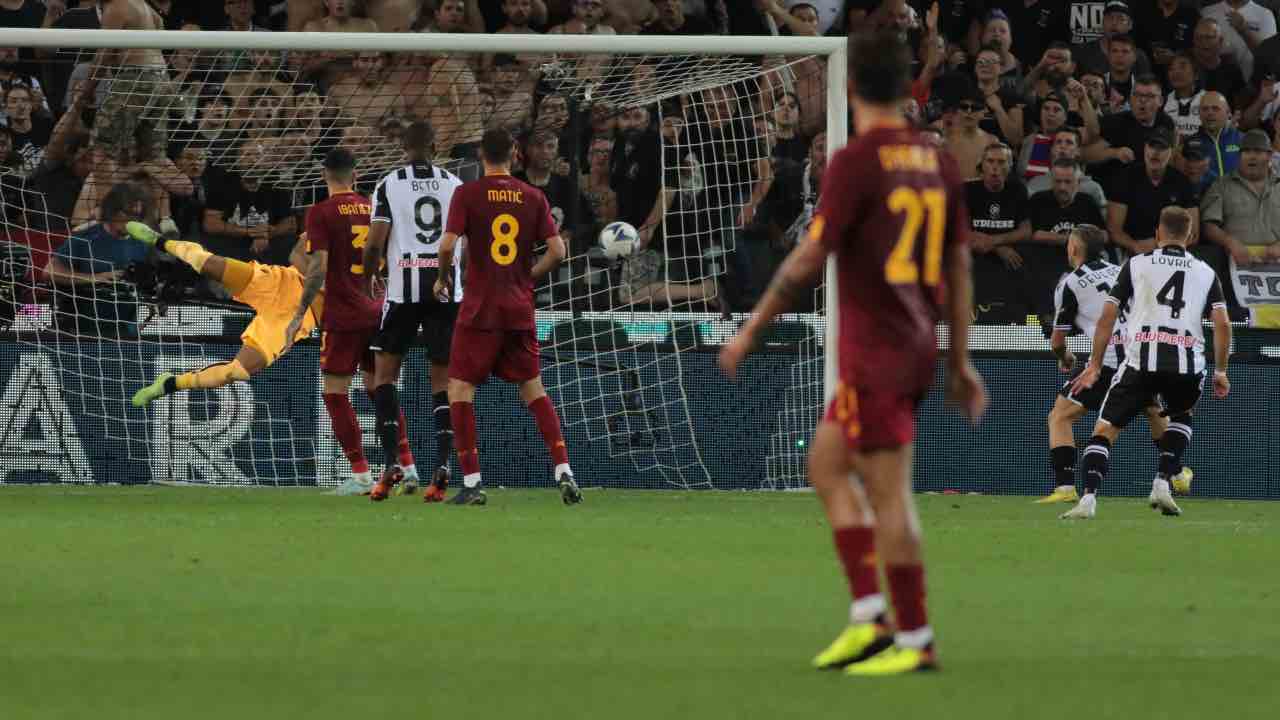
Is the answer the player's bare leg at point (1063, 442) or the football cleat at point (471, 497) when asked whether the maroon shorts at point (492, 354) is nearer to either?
the football cleat at point (471, 497)

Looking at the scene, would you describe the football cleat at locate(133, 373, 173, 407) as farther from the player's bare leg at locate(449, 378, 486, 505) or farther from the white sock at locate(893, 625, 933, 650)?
the white sock at locate(893, 625, 933, 650)

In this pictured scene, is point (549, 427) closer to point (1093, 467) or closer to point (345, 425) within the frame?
point (345, 425)

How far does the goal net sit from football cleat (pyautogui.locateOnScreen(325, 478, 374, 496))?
131cm

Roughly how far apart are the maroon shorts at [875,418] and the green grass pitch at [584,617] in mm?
676

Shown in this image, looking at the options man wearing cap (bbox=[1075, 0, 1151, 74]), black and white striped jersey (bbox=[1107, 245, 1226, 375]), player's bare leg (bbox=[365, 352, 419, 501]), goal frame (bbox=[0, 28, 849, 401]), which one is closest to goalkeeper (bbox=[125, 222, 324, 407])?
player's bare leg (bbox=[365, 352, 419, 501])

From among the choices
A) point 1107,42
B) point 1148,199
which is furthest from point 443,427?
point 1107,42

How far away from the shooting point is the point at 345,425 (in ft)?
43.9

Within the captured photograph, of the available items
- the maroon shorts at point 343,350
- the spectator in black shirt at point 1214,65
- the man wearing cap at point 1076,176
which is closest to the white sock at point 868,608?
the maroon shorts at point 343,350

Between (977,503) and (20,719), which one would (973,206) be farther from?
(20,719)

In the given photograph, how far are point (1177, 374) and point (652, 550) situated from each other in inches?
187

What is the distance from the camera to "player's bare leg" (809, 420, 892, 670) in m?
5.84

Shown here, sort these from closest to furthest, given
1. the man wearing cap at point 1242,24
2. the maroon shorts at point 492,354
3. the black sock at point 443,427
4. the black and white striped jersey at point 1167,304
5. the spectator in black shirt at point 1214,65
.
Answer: the maroon shorts at point 492,354, the black and white striped jersey at point 1167,304, the black sock at point 443,427, the spectator in black shirt at point 1214,65, the man wearing cap at point 1242,24

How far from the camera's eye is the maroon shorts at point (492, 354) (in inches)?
476

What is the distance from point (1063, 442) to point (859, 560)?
9.28 m
